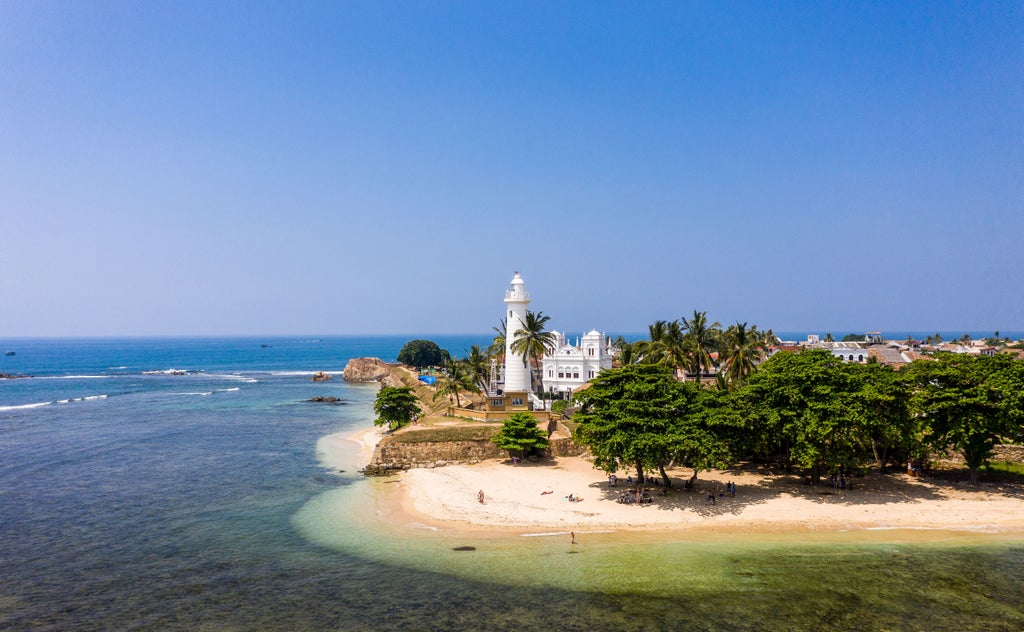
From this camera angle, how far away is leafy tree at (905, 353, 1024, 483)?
→ 107 ft

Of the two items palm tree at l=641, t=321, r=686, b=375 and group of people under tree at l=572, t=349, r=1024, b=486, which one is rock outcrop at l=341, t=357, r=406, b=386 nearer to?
palm tree at l=641, t=321, r=686, b=375

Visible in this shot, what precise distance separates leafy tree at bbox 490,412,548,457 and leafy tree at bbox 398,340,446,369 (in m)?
90.6

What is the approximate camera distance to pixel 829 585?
24.3 m

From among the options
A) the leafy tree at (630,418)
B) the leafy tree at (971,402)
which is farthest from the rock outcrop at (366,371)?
the leafy tree at (971,402)

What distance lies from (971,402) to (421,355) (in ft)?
378

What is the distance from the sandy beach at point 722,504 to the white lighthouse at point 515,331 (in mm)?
21300

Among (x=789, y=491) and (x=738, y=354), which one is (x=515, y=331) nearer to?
(x=738, y=354)

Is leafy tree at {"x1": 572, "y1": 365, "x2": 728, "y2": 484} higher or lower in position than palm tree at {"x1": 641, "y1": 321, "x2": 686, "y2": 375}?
lower

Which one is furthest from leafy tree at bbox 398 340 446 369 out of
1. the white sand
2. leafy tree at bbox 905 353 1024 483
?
leafy tree at bbox 905 353 1024 483

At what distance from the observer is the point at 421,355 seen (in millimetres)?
137625

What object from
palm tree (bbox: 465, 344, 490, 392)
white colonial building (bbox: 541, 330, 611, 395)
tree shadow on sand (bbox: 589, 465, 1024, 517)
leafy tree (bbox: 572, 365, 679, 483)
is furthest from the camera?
white colonial building (bbox: 541, 330, 611, 395)

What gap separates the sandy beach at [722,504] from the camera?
31.0m

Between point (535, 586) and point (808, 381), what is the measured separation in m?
20.9

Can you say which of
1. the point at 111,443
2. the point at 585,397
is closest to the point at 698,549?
the point at 585,397
